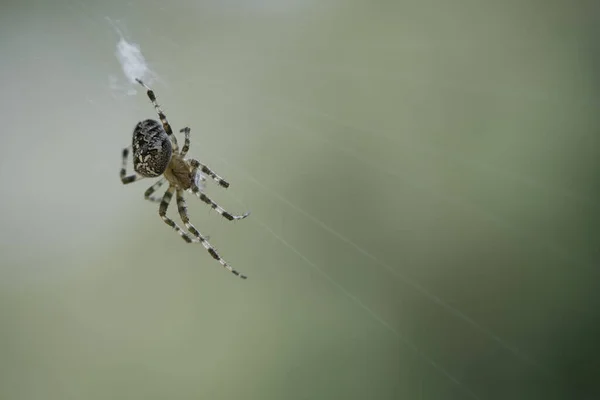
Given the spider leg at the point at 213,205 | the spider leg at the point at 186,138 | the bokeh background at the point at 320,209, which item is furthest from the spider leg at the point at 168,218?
the bokeh background at the point at 320,209

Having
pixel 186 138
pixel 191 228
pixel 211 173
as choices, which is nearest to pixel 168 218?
pixel 191 228

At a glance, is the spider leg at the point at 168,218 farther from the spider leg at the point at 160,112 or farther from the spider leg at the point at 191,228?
the spider leg at the point at 160,112

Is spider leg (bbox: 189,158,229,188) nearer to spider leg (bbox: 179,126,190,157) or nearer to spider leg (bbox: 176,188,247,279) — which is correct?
spider leg (bbox: 179,126,190,157)

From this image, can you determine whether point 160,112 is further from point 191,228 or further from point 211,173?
point 191,228

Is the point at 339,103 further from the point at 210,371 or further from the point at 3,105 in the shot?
the point at 3,105

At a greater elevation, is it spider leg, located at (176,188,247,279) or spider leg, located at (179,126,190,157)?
spider leg, located at (179,126,190,157)

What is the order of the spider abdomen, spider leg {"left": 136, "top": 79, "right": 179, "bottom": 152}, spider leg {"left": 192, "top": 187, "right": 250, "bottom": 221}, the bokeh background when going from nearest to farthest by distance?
spider leg {"left": 136, "top": 79, "right": 179, "bottom": 152} → the spider abdomen → spider leg {"left": 192, "top": 187, "right": 250, "bottom": 221} → the bokeh background

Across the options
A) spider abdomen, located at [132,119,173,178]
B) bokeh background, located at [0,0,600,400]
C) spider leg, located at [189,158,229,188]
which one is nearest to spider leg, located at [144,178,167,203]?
spider abdomen, located at [132,119,173,178]
